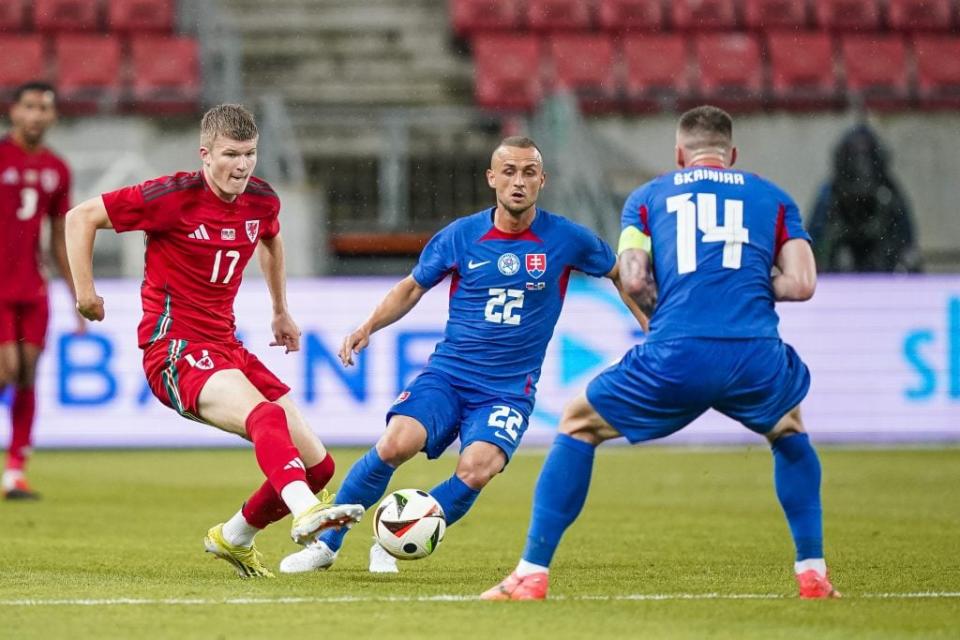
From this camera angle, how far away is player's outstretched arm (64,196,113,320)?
666 cm

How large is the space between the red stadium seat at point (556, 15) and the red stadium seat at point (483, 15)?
20 cm

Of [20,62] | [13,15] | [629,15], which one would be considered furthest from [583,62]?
[13,15]

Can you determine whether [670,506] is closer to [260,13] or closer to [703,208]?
[703,208]

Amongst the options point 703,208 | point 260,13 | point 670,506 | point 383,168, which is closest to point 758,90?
point 383,168

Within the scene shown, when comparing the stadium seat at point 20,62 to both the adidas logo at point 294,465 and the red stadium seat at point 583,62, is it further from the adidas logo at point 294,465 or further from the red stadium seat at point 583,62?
the adidas logo at point 294,465

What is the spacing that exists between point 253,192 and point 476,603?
7.09 ft

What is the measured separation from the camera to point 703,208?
5809 millimetres

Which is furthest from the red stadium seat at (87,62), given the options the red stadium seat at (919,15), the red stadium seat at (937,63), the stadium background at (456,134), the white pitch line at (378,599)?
the white pitch line at (378,599)

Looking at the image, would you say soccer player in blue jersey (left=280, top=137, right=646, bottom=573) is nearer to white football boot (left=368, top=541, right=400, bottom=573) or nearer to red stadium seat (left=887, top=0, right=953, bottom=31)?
white football boot (left=368, top=541, right=400, bottom=573)

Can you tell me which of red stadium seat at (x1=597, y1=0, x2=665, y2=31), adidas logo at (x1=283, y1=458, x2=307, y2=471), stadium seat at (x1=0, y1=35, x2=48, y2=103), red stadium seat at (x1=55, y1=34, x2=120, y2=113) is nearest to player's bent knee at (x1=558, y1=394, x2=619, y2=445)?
adidas logo at (x1=283, y1=458, x2=307, y2=471)

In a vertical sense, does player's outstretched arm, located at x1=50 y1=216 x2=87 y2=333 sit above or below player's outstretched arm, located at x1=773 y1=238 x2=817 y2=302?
above

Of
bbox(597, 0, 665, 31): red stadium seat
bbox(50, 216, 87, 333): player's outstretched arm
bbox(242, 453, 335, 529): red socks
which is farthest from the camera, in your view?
bbox(597, 0, 665, 31): red stadium seat

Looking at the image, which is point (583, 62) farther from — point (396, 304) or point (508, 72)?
point (396, 304)

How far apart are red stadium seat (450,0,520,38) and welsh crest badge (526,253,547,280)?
13.5 m
